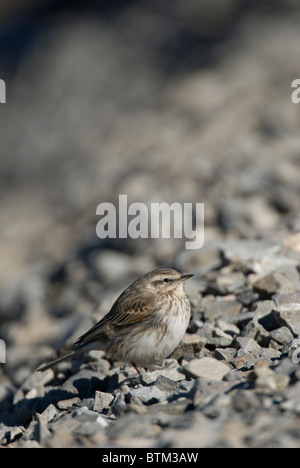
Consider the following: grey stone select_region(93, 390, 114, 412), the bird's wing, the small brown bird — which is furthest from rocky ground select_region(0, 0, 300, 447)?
the bird's wing

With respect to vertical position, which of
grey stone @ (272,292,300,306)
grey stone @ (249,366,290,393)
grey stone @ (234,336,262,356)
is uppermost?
grey stone @ (272,292,300,306)

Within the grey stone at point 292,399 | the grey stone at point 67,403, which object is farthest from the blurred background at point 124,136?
the grey stone at point 292,399

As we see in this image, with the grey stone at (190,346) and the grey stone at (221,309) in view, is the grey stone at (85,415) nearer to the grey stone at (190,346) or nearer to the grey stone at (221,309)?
the grey stone at (190,346)

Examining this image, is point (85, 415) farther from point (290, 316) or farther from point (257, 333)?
point (290, 316)

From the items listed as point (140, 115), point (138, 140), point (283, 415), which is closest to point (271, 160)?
point (138, 140)

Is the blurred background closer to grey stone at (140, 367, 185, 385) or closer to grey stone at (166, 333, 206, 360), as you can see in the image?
grey stone at (166, 333, 206, 360)
